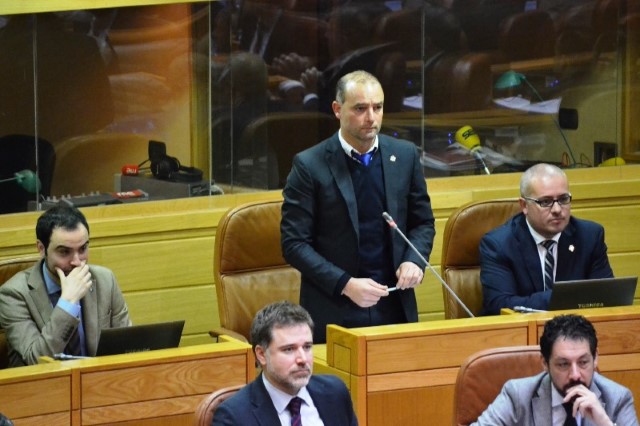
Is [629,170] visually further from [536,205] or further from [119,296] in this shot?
[119,296]

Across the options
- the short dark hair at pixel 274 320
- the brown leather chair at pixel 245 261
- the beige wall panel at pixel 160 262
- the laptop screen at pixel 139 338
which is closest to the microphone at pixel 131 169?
the beige wall panel at pixel 160 262

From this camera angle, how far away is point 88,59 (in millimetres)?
5492

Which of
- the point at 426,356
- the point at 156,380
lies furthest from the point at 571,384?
the point at 156,380

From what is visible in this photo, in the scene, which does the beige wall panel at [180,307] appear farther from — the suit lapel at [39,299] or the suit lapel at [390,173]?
the suit lapel at [390,173]

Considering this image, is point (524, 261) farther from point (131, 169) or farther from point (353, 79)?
point (131, 169)

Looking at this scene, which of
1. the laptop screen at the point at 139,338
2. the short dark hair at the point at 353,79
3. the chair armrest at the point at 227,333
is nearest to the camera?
the laptop screen at the point at 139,338

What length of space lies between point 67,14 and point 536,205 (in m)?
1.98

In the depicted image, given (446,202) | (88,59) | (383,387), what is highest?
(88,59)

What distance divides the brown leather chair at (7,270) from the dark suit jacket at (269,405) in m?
1.21

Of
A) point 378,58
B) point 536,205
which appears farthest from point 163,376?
point 378,58

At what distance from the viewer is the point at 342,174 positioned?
4.42m

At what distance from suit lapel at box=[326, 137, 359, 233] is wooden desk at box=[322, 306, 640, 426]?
18.2 inches

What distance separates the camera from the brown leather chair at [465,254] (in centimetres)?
483

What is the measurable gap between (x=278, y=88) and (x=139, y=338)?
2.20m
